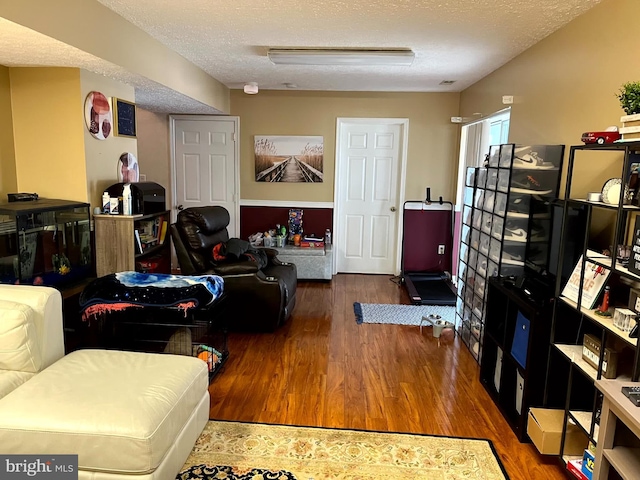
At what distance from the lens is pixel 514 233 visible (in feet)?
9.99

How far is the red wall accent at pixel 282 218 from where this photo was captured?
6.09 metres

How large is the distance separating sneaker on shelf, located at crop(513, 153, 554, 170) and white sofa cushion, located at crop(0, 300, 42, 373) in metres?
2.92

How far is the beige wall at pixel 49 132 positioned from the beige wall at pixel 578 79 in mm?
3322

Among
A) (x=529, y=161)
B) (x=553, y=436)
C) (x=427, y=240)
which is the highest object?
(x=529, y=161)

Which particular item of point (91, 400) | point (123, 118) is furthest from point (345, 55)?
point (91, 400)

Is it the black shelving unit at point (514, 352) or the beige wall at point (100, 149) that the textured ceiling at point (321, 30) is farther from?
the black shelving unit at point (514, 352)

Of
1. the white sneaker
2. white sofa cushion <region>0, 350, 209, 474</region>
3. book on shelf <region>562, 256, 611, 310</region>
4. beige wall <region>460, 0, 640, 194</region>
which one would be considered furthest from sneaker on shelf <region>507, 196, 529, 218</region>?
white sofa cushion <region>0, 350, 209, 474</region>

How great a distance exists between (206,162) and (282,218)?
4.14 feet

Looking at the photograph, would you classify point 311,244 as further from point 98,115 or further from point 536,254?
point 536,254

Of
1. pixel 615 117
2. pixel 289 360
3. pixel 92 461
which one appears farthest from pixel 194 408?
pixel 615 117

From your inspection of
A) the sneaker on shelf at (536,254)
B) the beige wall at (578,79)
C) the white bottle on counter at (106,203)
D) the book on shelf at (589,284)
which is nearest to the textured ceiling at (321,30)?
the beige wall at (578,79)

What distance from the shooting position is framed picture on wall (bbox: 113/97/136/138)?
3732mm

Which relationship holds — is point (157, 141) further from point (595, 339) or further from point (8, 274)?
point (595, 339)

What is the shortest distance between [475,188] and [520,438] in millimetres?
1895
